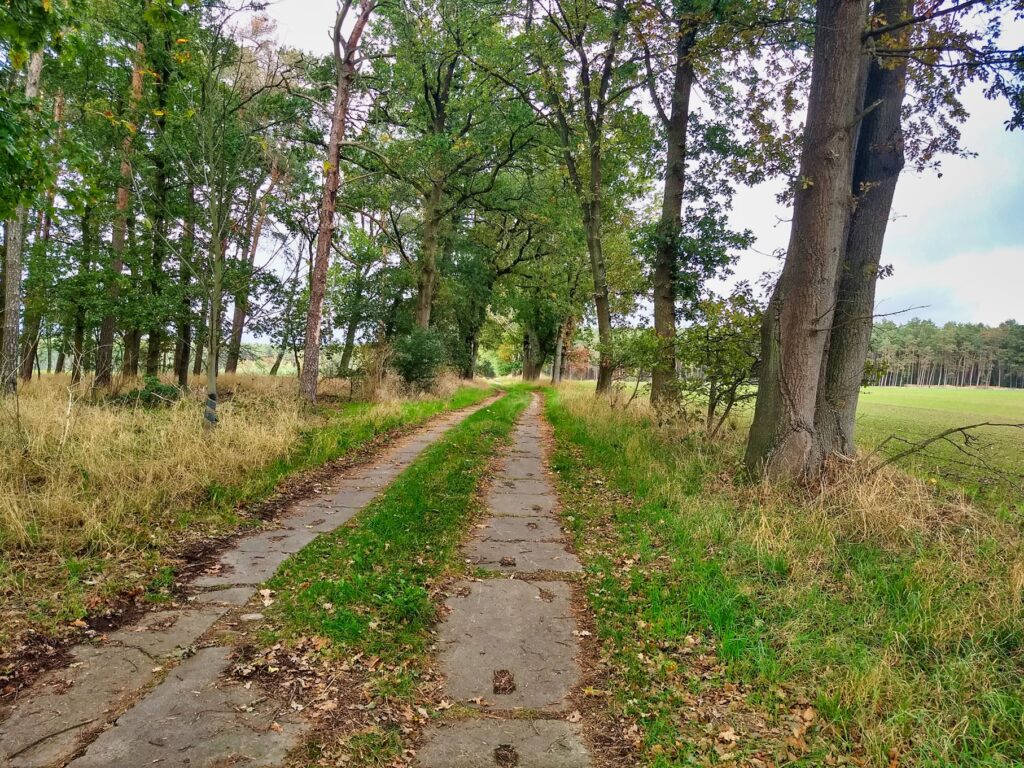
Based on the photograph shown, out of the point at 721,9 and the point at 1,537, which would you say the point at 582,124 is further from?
the point at 1,537

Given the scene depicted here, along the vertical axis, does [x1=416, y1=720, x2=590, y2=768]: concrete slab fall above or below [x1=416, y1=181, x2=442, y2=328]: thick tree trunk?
below

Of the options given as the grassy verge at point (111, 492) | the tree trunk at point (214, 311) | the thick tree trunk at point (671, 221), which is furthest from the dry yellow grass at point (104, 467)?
the thick tree trunk at point (671, 221)

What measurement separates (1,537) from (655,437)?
27.0 feet

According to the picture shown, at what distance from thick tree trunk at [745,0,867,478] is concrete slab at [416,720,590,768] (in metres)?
4.27

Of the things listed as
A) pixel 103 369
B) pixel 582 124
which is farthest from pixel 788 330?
pixel 103 369

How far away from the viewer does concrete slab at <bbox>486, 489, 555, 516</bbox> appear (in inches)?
235

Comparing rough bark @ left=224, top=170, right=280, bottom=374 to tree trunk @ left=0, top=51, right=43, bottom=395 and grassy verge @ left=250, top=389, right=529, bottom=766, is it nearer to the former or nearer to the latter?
tree trunk @ left=0, top=51, right=43, bottom=395

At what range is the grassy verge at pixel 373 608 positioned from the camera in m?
2.51

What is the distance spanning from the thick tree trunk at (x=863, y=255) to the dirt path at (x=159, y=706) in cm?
631

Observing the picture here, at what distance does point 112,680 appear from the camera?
256cm

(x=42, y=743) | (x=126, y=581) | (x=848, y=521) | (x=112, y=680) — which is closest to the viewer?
(x=42, y=743)

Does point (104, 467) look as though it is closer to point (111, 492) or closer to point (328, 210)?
point (111, 492)

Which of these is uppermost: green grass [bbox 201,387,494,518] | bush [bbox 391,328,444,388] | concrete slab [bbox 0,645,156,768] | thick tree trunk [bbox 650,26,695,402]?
thick tree trunk [bbox 650,26,695,402]

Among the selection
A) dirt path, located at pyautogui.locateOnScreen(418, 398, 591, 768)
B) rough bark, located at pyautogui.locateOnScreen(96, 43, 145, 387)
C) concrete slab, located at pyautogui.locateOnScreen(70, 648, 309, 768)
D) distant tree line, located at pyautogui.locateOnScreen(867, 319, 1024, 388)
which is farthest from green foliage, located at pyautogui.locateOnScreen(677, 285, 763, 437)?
distant tree line, located at pyautogui.locateOnScreen(867, 319, 1024, 388)
